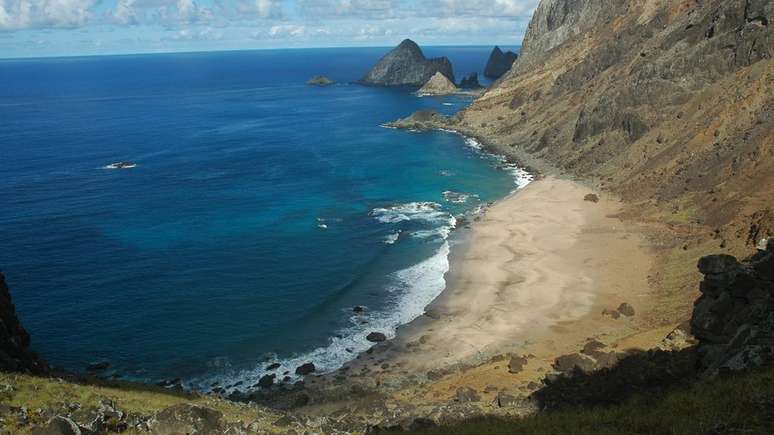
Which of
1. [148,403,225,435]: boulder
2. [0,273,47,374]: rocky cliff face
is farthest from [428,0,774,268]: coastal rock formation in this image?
[0,273,47,374]: rocky cliff face

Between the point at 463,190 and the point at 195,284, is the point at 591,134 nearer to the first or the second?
the point at 463,190

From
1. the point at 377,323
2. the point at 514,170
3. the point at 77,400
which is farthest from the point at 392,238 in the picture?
the point at 77,400

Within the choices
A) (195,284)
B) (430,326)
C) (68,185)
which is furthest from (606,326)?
(68,185)

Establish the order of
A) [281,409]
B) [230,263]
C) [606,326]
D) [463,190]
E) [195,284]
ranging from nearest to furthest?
1. [281,409]
2. [606,326]
3. [195,284]
4. [230,263]
5. [463,190]

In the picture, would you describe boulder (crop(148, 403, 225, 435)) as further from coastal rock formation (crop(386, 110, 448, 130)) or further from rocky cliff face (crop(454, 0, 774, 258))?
coastal rock formation (crop(386, 110, 448, 130))

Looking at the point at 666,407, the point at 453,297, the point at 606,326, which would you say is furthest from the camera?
the point at 453,297

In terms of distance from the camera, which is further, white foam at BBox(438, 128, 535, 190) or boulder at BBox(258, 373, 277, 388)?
white foam at BBox(438, 128, 535, 190)

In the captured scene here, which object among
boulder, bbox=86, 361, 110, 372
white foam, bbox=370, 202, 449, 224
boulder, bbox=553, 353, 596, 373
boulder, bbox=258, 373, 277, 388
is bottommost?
boulder, bbox=86, 361, 110, 372

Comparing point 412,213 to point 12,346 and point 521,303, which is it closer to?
point 521,303
